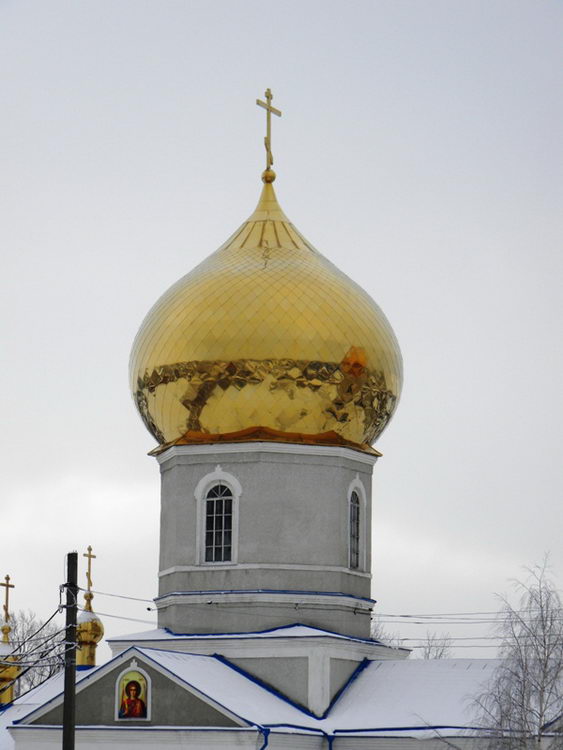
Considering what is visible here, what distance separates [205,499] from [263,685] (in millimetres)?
2805

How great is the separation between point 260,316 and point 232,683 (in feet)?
16.9

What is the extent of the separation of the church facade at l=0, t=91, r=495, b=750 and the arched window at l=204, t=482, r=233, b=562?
0.07 ft

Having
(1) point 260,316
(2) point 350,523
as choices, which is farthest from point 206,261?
(2) point 350,523

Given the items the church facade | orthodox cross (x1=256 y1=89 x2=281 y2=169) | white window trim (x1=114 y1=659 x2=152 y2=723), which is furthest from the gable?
orthodox cross (x1=256 y1=89 x2=281 y2=169)

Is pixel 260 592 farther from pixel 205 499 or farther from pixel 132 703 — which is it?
pixel 132 703

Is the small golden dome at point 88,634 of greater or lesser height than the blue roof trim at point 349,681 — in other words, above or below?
above

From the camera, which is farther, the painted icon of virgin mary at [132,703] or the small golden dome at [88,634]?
the small golden dome at [88,634]

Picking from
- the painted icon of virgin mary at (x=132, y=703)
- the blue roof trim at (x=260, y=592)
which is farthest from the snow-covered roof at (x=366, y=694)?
the blue roof trim at (x=260, y=592)

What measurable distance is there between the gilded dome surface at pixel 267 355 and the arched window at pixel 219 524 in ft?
2.61

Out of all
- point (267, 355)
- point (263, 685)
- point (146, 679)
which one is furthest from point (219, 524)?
point (146, 679)

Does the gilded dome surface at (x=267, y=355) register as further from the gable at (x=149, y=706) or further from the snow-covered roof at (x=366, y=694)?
the gable at (x=149, y=706)

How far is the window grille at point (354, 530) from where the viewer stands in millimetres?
24328

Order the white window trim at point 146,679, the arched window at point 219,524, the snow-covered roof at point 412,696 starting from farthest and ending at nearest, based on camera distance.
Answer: the arched window at point 219,524, the snow-covered roof at point 412,696, the white window trim at point 146,679

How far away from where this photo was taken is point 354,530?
80.3 ft
